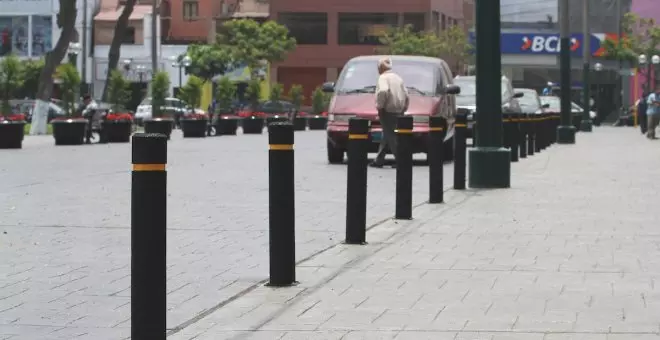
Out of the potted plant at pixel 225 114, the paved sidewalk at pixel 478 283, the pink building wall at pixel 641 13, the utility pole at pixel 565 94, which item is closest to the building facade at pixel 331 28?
the pink building wall at pixel 641 13

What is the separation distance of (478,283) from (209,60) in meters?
80.0

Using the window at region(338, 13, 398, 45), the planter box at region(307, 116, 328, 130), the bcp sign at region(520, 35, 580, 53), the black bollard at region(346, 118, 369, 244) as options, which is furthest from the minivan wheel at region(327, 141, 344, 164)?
the window at region(338, 13, 398, 45)

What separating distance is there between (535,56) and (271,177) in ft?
277

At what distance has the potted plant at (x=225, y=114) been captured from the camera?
1932 inches

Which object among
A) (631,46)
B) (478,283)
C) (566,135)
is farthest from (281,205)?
(631,46)

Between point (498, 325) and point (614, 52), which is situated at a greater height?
point (614, 52)

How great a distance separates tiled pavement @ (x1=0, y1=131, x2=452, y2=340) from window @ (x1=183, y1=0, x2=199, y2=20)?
78370mm

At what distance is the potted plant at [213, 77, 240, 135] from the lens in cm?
4906

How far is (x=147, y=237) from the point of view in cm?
605

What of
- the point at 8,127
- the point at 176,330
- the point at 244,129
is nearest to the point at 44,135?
the point at 244,129

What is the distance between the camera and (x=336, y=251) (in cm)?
1074

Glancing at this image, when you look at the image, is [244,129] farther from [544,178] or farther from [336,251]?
[336,251]

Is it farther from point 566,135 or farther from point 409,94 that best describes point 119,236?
point 566,135

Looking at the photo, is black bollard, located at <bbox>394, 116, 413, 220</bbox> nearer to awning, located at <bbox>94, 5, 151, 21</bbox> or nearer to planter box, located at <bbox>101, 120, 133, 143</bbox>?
planter box, located at <bbox>101, 120, 133, 143</bbox>
